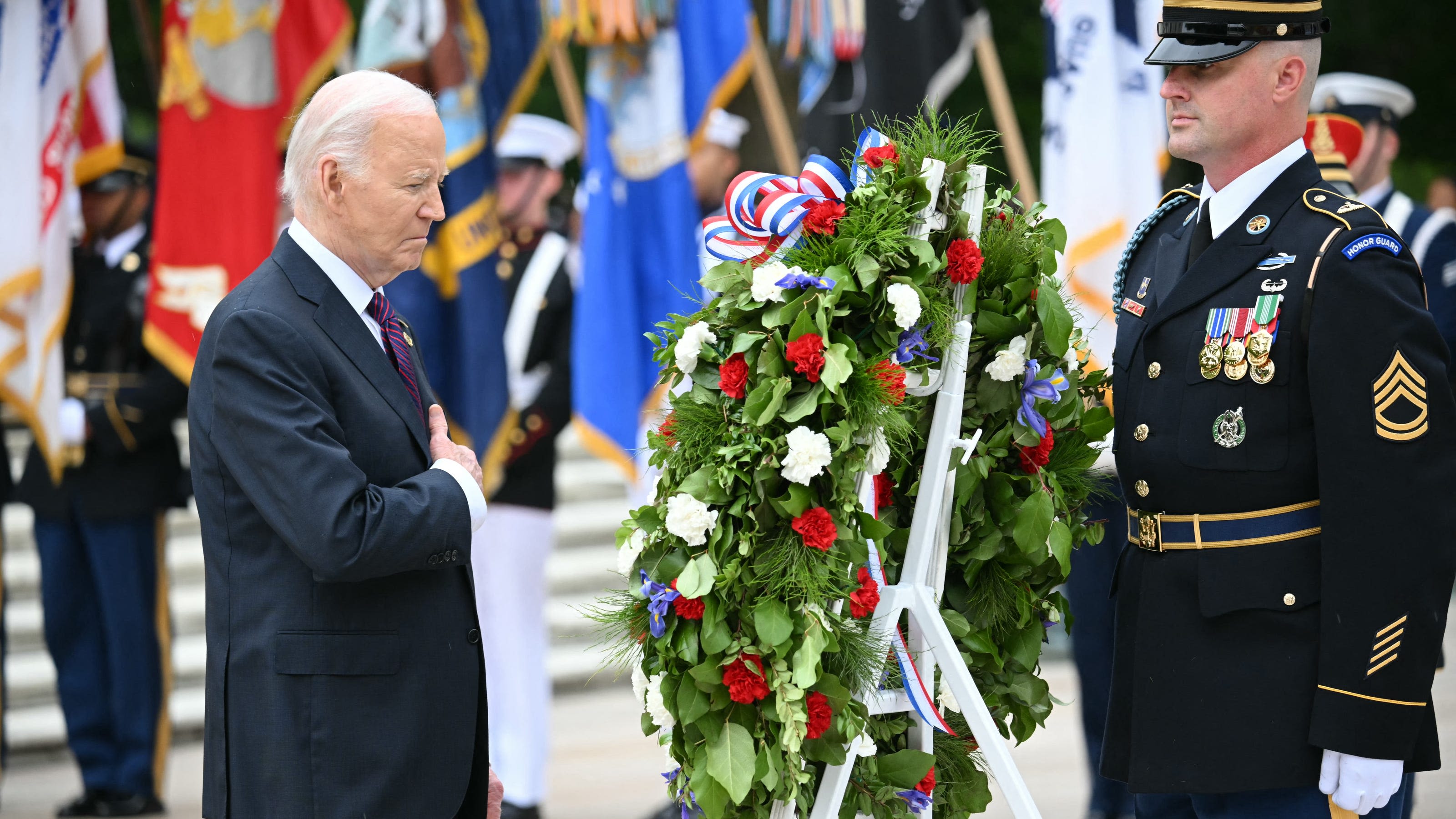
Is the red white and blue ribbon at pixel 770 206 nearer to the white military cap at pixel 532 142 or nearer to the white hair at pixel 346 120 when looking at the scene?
the white hair at pixel 346 120

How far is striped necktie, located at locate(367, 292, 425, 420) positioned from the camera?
2.44 m

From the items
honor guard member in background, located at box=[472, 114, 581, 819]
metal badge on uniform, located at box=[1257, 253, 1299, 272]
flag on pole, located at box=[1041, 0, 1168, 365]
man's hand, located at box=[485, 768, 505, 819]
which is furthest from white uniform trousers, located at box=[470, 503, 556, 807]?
metal badge on uniform, located at box=[1257, 253, 1299, 272]

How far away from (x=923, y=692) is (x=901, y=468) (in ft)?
1.25

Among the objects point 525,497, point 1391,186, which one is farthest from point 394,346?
point 1391,186

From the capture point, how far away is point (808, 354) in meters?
2.28

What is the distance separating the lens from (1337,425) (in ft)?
7.51

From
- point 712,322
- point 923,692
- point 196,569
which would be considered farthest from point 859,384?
point 196,569

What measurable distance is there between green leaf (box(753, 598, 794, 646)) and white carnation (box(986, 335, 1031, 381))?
585 mm

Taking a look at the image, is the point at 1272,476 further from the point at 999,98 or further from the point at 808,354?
the point at 999,98

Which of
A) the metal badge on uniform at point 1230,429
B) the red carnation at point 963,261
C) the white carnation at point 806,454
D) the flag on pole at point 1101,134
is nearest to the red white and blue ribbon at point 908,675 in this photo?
the white carnation at point 806,454

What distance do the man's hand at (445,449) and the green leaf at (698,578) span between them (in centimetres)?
38

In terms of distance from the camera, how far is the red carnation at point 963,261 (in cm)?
248

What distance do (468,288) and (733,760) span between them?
124 inches

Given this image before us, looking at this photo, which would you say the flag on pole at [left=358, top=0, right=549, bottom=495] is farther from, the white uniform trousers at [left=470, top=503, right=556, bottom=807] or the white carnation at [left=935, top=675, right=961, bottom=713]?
the white carnation at [left=935, top=675, right=961, bottom=713]
